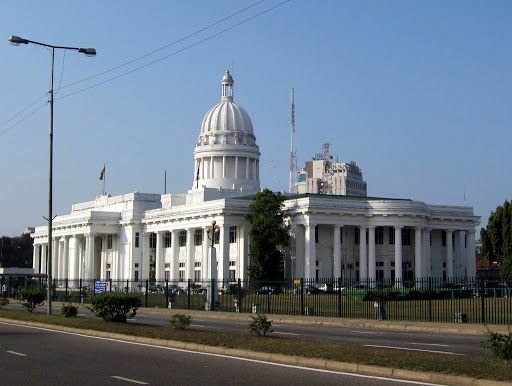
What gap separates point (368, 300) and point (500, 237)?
175 ft

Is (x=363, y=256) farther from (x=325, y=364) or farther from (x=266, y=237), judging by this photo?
(x=325, y=364)

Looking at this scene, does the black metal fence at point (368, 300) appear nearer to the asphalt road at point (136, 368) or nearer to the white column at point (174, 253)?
the asphalt road at point (136, 368)

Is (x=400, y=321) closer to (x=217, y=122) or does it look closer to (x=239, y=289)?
(x=239, y=289)

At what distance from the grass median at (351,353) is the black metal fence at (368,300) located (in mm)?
15896

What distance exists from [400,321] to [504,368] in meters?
22.3

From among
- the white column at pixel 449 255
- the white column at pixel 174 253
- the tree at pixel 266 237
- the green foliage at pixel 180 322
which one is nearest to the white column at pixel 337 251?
the tree at pixel 266 237

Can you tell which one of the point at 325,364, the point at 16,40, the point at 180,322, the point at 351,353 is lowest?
the point at 325,364

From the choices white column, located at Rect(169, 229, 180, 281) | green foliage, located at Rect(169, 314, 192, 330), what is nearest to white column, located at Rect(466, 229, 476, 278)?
white column, located at Rect(169, 229, 180, 281)

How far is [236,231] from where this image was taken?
320 feet

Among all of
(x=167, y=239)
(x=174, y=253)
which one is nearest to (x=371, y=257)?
(x=174, y=253)

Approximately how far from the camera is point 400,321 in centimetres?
3822

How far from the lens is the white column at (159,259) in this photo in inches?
4267

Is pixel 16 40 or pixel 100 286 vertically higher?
pixel 16 40

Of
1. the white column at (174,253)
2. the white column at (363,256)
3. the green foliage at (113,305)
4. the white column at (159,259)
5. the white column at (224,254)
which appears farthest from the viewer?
the white column at (159,259)
